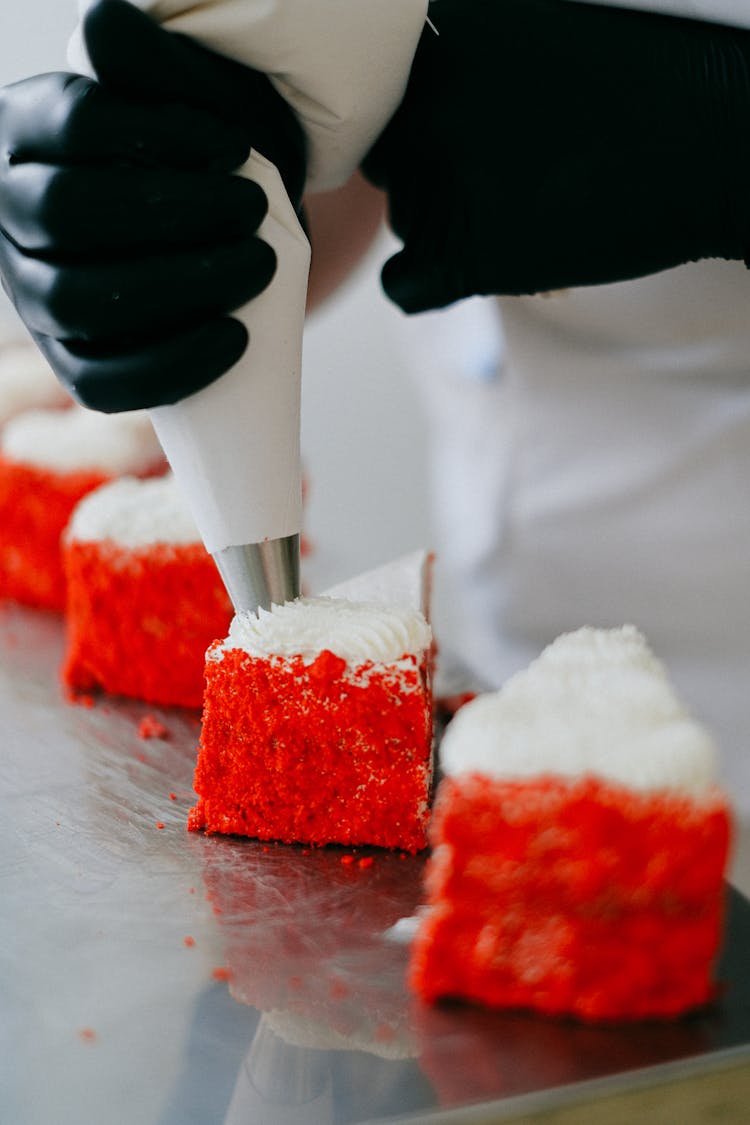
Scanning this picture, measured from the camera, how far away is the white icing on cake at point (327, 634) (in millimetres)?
896

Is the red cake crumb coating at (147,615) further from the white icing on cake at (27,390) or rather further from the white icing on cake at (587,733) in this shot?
the white icing on cake at (27,390)

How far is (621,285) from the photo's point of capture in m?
1.24

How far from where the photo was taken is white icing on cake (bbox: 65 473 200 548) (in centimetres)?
120

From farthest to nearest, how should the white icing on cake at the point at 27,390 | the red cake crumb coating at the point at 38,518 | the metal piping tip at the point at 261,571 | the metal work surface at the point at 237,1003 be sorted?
1. the white icing on cake at the point at 27,390
2. the red cake crumb coating at the point at 38,518
3. the metal piping tip at the point at 261,571
4. the metal work surface at the point at 237,1003

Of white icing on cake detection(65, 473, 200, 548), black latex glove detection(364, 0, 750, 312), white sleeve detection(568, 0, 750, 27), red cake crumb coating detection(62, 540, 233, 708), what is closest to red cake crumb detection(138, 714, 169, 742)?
red cake crumb coating detection(62, 540, 233, 708)

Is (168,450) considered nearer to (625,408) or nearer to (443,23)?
(443,23)

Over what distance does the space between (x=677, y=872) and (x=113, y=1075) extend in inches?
13.2

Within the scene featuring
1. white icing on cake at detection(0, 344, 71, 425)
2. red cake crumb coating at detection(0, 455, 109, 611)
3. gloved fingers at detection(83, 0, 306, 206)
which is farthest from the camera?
white icing on cake at detection(0, 344, 71, 425)

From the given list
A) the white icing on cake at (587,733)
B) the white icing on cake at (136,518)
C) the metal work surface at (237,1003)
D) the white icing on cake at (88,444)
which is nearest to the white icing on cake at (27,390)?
the white icing on cake at (88,444)

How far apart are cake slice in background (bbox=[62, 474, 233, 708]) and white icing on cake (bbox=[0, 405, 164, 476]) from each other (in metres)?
0.28

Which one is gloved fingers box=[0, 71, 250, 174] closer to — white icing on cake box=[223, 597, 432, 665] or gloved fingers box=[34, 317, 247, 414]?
gloved fingers box=[34, 317, 247, 414]

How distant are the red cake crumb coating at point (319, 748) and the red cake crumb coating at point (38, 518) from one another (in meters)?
0.65

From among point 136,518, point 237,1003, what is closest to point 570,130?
point 136,518

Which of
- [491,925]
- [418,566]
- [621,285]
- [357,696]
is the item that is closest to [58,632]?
[418,566]
